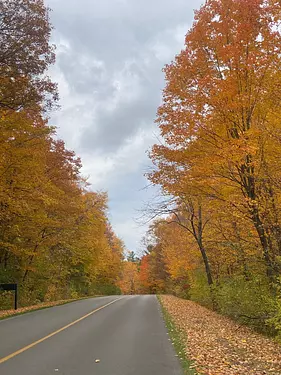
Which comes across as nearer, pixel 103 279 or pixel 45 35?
pixel 45 35

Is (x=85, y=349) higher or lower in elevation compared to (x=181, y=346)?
higher

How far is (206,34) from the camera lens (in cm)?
1094

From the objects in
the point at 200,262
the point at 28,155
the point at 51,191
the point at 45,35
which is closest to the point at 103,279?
the point at 200,262

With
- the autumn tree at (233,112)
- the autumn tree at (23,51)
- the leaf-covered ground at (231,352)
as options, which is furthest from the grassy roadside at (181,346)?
the autumn tree at (23,51)

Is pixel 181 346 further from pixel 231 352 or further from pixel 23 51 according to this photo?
pixel 23 51

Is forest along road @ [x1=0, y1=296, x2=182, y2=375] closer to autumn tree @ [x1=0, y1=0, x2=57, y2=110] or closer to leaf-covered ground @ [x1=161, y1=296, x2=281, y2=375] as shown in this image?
leaf-covered ground @ [x1=161, y1=296, x2=281, y2=375]

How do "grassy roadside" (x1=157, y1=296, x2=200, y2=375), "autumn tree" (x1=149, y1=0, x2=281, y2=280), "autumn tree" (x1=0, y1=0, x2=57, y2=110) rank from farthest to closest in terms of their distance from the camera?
"autumn tree" (x1=0, y1=0, x2=57, y2=110), "autumn tree" (x1=149, y1=0, x2=281, y2=280), "grassy roadside" (x1=157, y1=296, x2=200, y2=375)

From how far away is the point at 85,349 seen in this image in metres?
7.84

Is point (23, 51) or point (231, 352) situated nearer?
point (231, 352)

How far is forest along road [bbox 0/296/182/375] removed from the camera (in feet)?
20.2

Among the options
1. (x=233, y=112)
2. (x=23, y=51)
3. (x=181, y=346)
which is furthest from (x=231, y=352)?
(x=23, y=51)

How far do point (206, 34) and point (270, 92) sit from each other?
2.95m

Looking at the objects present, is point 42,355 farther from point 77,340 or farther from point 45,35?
point 45,35

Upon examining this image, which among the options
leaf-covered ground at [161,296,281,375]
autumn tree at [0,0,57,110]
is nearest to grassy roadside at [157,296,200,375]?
leaf-covered ground at [161,296,281,375]
